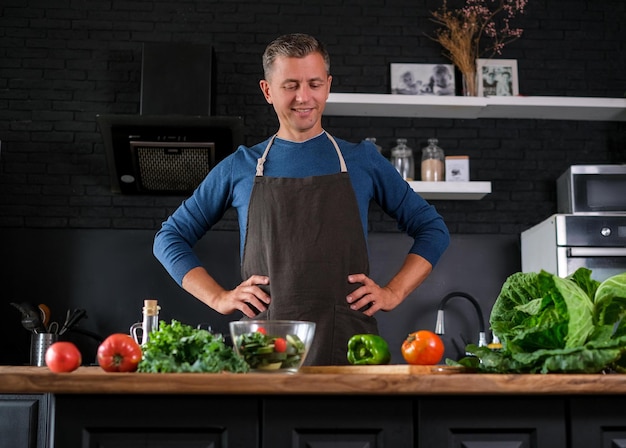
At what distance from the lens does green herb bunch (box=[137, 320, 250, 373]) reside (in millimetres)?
1669

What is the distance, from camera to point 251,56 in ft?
17.4

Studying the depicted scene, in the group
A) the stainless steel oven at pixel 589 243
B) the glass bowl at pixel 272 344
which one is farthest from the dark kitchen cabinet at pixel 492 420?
the stainless steel oven at pixel 589 243

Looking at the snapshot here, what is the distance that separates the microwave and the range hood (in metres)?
1.88

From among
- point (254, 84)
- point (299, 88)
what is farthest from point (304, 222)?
point (254, 84)

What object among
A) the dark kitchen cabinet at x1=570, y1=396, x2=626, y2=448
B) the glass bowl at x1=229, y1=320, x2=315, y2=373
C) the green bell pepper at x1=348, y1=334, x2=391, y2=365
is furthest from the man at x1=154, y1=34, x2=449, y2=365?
the dark kitchen cabinet at x1=570, y1=396, x2=626, y2=448

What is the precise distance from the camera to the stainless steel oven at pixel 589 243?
4.53m

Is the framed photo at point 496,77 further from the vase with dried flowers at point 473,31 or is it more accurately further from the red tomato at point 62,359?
the red tomato at point 62,359

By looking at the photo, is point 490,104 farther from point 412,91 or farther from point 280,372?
point 280,372

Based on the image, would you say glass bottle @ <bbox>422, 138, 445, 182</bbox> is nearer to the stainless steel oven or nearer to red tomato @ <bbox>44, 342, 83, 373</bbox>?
the stainless steel oven

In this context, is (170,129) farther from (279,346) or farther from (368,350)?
(279,346)

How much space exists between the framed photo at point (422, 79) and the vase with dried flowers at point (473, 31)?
0.09 metres

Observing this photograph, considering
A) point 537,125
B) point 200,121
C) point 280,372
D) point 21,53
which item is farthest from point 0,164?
point 280,372

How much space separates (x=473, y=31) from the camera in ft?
17.2

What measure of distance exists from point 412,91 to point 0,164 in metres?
2.52
